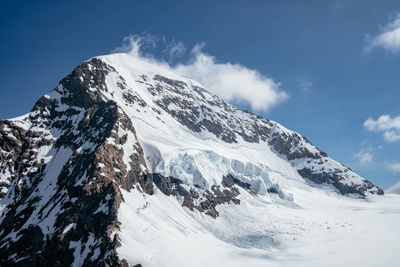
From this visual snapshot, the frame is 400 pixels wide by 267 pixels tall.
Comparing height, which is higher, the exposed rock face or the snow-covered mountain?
the snow-covered mountain

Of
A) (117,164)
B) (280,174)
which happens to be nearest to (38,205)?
(117,164)

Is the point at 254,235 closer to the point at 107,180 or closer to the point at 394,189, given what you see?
the point at 107,180

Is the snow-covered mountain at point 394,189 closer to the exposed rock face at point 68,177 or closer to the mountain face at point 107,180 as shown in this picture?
the mountain face at point 107,180

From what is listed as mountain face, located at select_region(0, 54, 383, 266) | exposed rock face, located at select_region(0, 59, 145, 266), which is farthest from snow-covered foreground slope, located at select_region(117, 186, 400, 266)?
exposed rock face, located at select_region(0, 59, 145, 266)

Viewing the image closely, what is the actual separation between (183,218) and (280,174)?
8658 cm

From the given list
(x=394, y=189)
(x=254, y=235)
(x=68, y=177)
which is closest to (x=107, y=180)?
(x=68, y=177)

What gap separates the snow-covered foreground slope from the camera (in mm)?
56562

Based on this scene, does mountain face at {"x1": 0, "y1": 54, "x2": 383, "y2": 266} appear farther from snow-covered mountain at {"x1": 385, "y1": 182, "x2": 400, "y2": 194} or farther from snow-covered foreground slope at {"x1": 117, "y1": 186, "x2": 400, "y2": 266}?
snow-covered mountain at {"x1": 385, "y1": 182, "x2": 400, "y2": 194}

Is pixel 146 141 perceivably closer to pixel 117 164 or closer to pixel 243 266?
pixel 117 164

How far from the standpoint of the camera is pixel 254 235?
7819 cm

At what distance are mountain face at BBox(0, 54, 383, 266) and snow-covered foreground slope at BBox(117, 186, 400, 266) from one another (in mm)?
520

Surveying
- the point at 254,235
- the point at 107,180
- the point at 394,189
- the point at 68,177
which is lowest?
the point at 68,177

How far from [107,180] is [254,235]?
126ft

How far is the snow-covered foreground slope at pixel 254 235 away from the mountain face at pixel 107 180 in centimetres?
52
